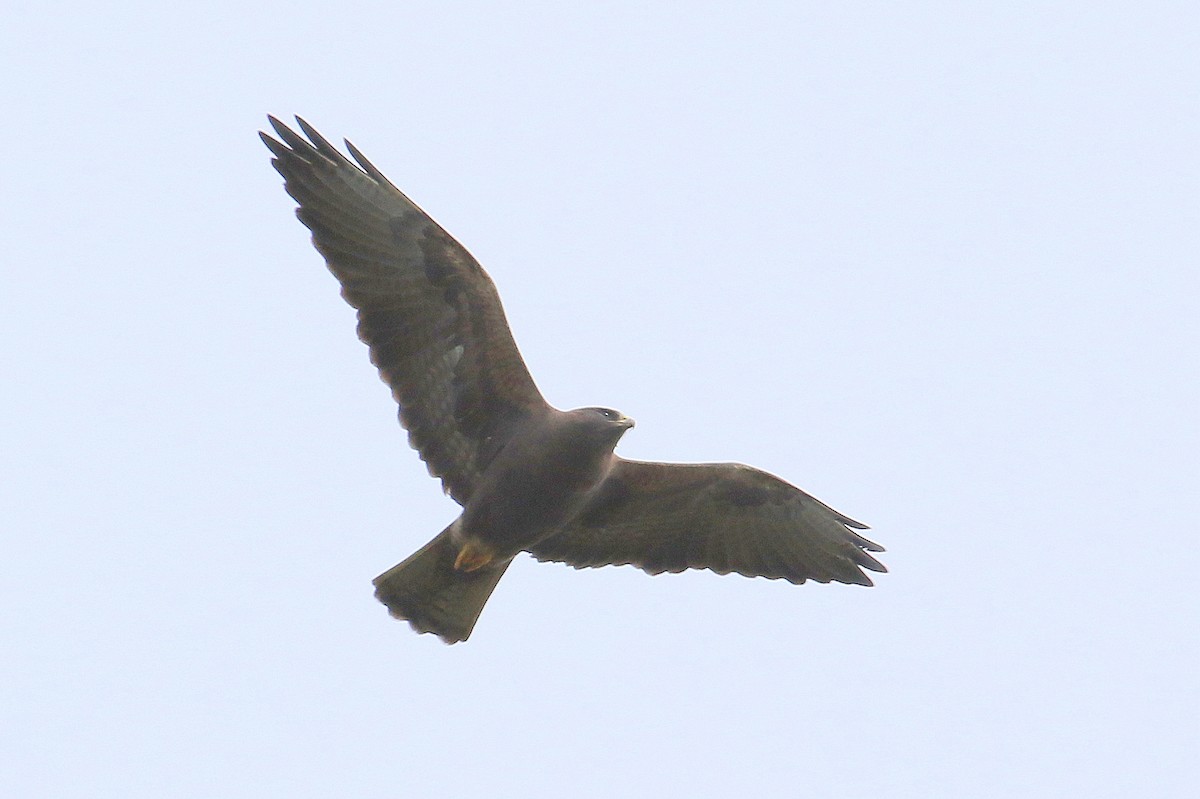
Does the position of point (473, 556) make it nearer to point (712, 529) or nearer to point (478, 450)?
point (478, 450)

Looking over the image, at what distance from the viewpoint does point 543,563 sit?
41.0 ft

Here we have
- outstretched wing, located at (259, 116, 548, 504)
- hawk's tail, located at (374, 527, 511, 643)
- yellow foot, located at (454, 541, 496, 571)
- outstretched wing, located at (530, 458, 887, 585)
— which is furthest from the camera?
outstretched wing, located at (530, 458, 887, 585)

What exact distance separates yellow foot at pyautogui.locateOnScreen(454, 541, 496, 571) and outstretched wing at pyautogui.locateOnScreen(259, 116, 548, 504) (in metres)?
0.31

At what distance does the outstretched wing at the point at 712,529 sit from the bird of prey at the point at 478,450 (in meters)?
0.01

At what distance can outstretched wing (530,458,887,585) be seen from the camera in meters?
12.3

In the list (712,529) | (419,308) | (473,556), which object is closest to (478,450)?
(473,556)

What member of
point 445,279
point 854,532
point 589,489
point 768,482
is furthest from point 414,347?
point 854,532

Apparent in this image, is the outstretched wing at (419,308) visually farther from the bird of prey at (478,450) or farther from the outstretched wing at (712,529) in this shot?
the outstretched wing at (712,529)

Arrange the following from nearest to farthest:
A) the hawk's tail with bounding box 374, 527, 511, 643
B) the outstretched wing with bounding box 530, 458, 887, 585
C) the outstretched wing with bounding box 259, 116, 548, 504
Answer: the outstretched wing with bounding box 259, 116, 548, 504, the hawk's tail with bounding box 374, 527, 511, 643, the outstretched wing with bounding box 530, 458, 887, 585

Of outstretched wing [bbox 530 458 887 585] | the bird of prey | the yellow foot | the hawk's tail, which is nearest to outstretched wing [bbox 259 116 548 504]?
the bird of prey

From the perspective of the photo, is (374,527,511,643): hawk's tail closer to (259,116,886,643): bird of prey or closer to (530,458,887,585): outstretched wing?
(259,116,886,643): bird of prey

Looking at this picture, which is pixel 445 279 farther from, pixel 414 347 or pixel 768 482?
pixel 768 482

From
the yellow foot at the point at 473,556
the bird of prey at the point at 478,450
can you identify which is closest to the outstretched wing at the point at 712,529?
the bird of prey at the point at 478,450

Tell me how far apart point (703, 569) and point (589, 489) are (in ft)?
4.59
